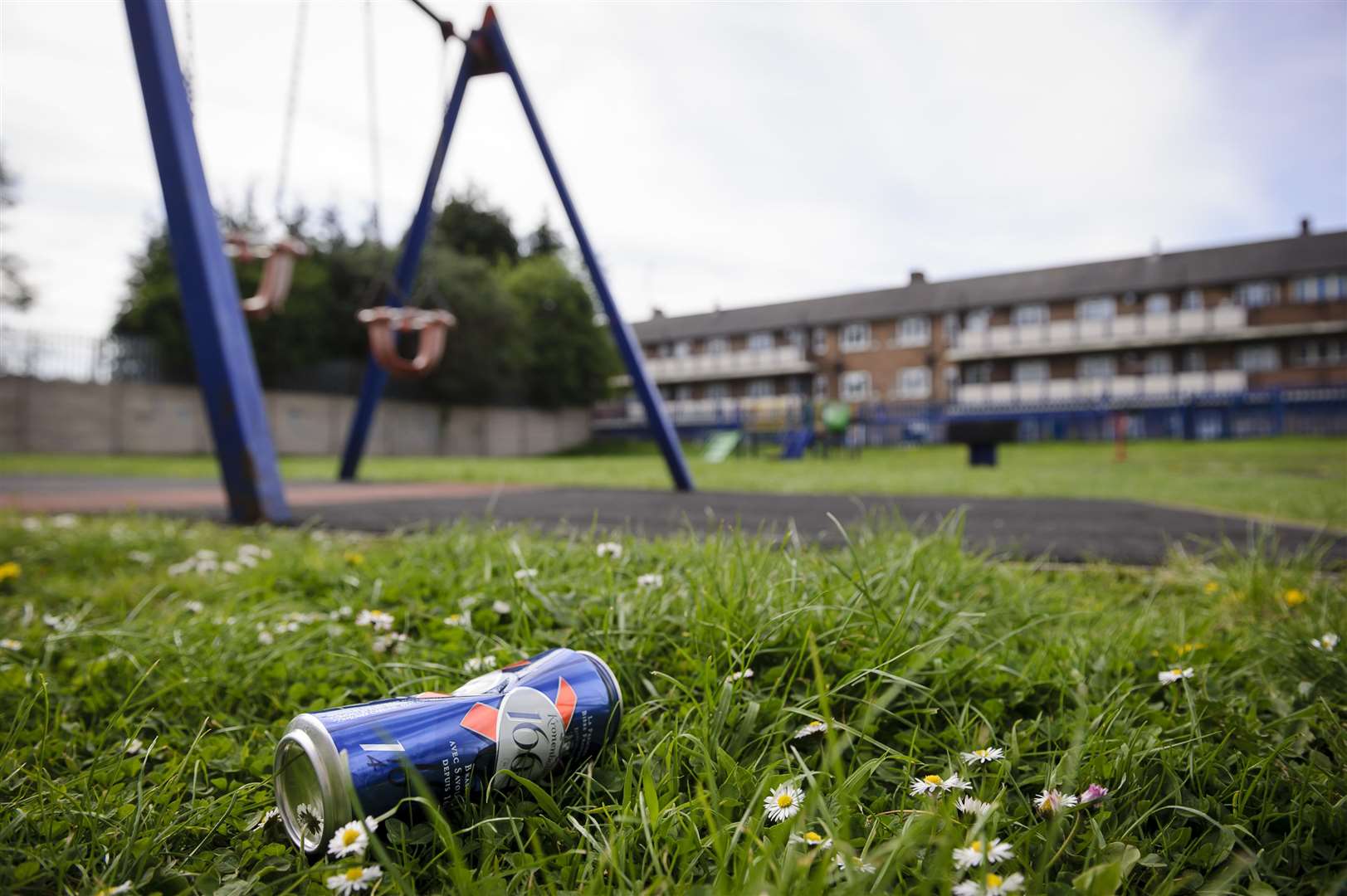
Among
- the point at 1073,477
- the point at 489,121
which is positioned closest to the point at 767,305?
the point at 1073,477

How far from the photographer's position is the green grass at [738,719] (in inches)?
37.3

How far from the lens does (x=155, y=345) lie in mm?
21344

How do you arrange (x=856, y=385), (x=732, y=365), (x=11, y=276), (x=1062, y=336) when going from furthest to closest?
(x=732, y=365) < (x=856, y=385) < (x=1062, y=336) < (x=11, y=276)

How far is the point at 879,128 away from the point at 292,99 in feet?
15.7

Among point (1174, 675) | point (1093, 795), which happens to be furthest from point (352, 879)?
point (1174, 675)

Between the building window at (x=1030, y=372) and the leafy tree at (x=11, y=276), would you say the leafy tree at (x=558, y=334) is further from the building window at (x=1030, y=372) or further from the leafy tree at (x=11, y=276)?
the building window at (x=1030, y=372)

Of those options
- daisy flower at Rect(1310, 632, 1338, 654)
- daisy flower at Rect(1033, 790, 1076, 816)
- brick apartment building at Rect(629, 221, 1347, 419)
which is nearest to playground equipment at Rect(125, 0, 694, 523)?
daisy flower at Rect(1033, 790, 1076, 816)

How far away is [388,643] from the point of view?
171 cm

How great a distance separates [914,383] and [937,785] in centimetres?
4117

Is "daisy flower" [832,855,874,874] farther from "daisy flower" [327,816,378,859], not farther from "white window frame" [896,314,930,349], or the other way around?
"white window frame" [896,314,930,349]

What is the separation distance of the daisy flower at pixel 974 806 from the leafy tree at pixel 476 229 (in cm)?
3830

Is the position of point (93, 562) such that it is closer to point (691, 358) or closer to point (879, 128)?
point (879, 128)

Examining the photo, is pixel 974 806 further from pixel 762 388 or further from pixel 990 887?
pixel 762 388

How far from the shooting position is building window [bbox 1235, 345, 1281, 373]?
33250mm
